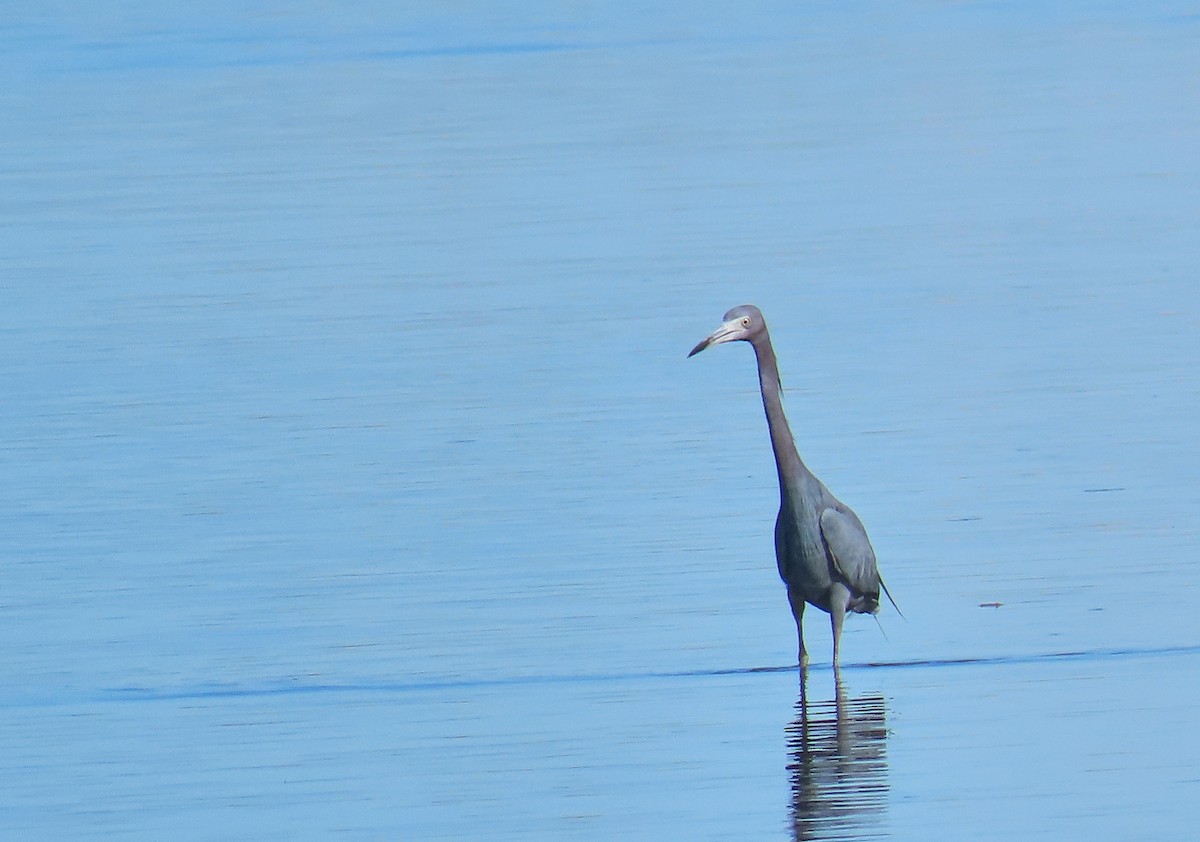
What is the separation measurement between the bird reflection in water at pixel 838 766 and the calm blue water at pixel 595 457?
0.07 ft

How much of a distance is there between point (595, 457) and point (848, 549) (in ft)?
12.9

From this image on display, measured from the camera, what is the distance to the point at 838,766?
8.02 meters

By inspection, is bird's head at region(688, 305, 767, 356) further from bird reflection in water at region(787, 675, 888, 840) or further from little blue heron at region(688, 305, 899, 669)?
bird reflection in water at region(787, 675, 888, 840)

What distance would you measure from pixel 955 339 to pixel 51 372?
5435 mm

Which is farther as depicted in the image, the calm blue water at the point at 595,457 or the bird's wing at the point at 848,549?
the bird's wing at the point at 848,549

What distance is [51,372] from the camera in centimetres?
1566

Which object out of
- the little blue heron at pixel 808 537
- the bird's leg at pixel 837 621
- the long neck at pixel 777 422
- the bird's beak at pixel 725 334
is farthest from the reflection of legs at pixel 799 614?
the bird's beak at pixel 725 334

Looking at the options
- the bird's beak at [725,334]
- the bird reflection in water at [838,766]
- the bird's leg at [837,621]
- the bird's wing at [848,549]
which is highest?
the bird's beak at [725,334]

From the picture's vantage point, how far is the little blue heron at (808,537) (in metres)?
9.05

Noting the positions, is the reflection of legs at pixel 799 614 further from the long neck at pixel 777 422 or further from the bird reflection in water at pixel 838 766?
the long neck at pixel 777 422

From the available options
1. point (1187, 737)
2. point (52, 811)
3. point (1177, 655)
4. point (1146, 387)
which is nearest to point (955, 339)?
point (1146, 387)

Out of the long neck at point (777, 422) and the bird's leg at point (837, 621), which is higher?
the long neck at point (777, 422)

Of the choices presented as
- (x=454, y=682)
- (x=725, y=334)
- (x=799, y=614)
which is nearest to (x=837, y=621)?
(x=799, y=614)

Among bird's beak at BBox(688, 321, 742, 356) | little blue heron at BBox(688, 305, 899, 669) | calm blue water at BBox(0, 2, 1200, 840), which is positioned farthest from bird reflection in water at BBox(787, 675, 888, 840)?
bird's beak at BBox(688, 321, 742, 356)
